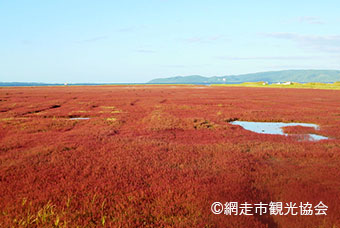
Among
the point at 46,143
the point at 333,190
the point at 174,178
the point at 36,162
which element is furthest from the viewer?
the point at 46,143

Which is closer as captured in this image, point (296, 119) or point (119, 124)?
point (119, 124)

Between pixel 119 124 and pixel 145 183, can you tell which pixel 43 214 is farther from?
pixel 119 124

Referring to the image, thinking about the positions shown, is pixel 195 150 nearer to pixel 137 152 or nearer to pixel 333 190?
pixel 137 152

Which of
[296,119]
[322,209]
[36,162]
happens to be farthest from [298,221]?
[296,119]

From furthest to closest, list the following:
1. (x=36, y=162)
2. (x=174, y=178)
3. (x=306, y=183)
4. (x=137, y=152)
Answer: (x=137, y=152)
(x=36, y=162)
(x=174, y=178)
(x=306, y=183)

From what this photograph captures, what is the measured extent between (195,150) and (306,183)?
5.63m

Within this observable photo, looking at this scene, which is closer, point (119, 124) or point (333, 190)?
point (333, 190)

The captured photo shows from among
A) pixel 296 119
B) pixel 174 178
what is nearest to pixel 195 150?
pixel 174 178

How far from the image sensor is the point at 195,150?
13102 mm

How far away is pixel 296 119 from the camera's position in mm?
25312

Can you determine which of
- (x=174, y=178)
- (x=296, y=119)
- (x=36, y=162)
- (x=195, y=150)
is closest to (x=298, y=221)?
(x=174, y=178)

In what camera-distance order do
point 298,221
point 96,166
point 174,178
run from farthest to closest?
point 96,166, point 174,178, point 298,221

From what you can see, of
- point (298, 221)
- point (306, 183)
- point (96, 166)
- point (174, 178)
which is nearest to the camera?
point (298, 221)

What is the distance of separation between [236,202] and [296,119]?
21.2m
